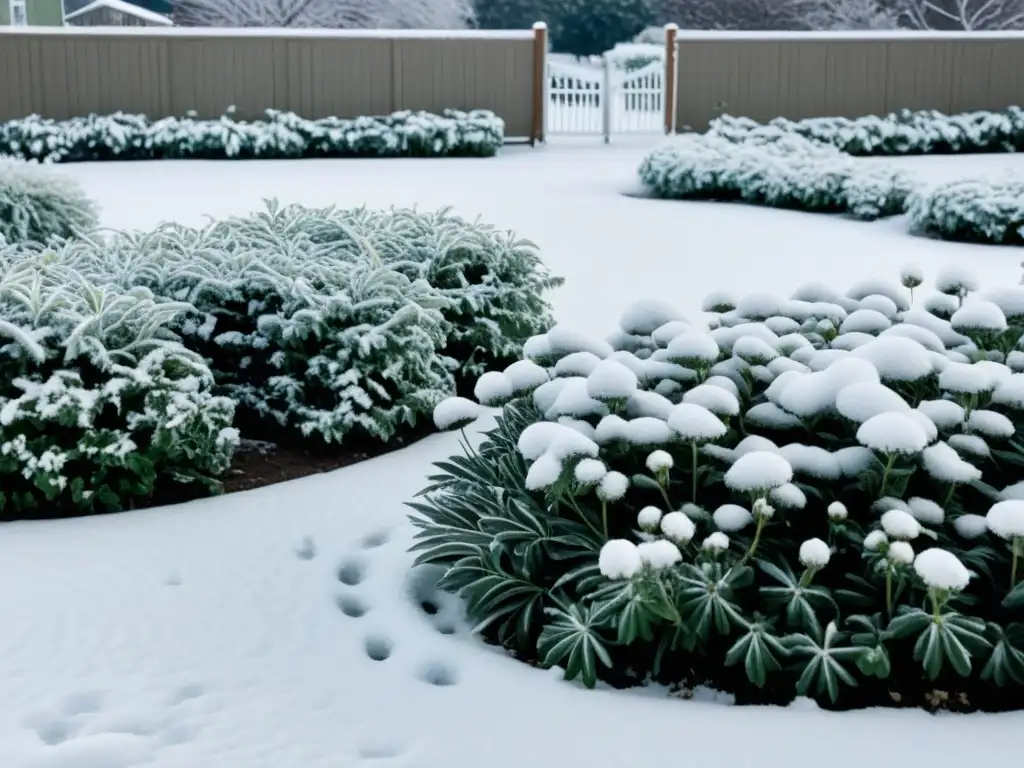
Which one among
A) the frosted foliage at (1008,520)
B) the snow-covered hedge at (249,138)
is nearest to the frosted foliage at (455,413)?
the frosted foliage at (1008,520)

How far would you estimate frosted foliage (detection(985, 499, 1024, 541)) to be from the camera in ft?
9.19

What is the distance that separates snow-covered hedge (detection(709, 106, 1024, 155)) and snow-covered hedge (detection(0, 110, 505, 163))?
344 cm

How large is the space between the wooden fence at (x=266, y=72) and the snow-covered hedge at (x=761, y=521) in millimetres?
14420

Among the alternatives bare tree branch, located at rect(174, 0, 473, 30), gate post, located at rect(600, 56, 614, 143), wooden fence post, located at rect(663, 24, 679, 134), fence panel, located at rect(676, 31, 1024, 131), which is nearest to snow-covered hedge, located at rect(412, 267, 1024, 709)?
wooden fence post, located at rect(663, 24, 679, 134)

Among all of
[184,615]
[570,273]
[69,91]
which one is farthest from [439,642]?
[69,91]

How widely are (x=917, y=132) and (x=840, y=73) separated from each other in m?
2.05

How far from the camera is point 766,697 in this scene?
2.95 meters

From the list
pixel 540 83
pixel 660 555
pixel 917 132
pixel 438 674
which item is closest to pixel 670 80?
pixel 540 83

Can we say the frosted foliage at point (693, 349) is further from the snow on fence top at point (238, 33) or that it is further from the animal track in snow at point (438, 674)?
the snow on fence top at point (238, 33)

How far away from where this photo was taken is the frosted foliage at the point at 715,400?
3.21 m

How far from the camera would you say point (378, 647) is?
3270 millimetres

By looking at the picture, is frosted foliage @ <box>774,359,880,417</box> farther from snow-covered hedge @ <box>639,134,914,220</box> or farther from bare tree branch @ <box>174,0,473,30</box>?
bare tree branch @ <box>174,0,473,30</box>

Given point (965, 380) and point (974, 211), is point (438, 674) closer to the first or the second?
point (965, 380)

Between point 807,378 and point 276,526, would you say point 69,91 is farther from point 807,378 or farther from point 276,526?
point 807,378
